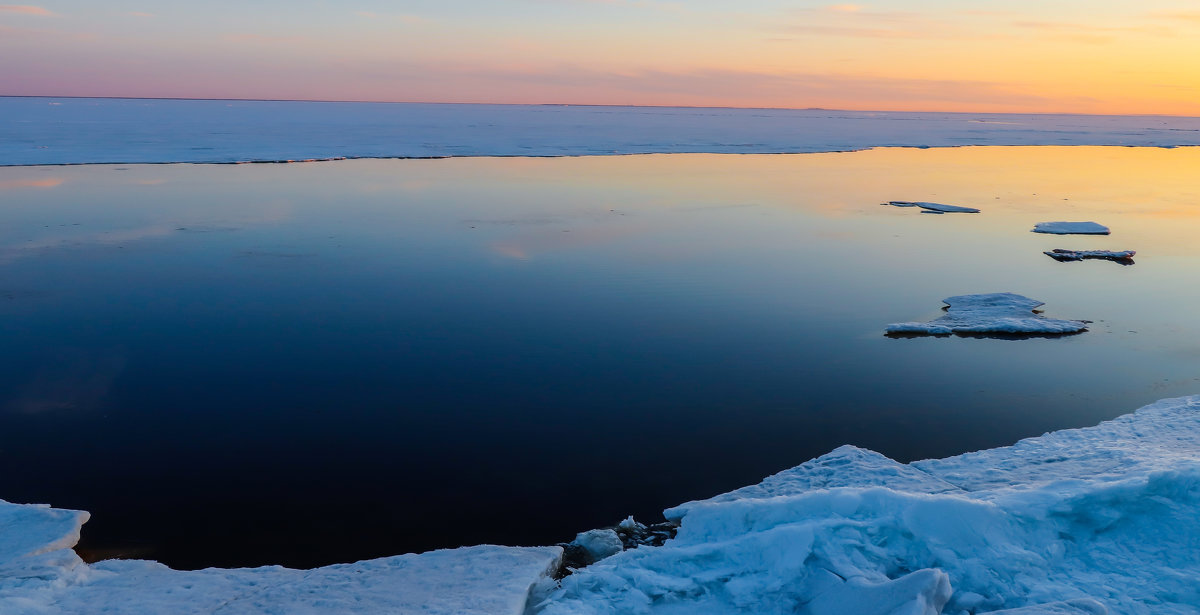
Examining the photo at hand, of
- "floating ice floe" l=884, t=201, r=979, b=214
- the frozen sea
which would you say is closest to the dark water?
the frozen sea

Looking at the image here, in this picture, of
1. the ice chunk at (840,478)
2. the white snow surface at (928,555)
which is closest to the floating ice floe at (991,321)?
the ice chunk at (840,478)

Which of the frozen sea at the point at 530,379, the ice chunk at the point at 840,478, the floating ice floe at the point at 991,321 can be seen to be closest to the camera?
the frozen sea at the point at 530,379

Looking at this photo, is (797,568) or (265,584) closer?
(797,568)

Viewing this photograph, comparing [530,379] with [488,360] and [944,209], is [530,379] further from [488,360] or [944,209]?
[944,209]

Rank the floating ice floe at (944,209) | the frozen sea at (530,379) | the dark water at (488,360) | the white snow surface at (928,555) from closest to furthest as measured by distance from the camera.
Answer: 1. the white snow surface at (928,555)
2. the frozen sea at (530,379)
3. the dark water at (488,360)
4. the floating ice floe at (944,209)

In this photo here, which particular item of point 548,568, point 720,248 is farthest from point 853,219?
point 548,568

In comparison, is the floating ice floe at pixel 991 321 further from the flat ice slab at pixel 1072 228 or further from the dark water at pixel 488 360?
the flat ice slab at pixel 1072 228

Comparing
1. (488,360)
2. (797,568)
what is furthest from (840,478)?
(488,360)

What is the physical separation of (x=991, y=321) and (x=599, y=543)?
5.55 meters

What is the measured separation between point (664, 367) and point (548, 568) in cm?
305

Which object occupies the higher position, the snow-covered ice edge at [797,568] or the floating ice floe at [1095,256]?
the floating ice floe at [1095,256]

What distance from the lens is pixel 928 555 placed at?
3.77 meters

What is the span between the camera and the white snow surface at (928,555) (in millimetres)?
3520

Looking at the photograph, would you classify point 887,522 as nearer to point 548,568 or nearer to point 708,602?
point 708,602
